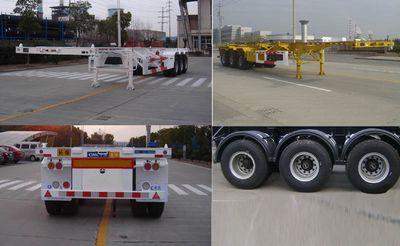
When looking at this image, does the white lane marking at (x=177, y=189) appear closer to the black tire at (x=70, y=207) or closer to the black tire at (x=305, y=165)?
the black tire at (x=70, y=207)

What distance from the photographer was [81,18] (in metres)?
3.20

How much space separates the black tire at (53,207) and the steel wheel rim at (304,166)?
1752 mm

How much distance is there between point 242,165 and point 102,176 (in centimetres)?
126

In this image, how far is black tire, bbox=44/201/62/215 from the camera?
2.64 m

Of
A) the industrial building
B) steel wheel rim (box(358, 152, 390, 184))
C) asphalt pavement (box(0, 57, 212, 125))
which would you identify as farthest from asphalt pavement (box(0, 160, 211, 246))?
steel wheel rim (box(358, 152, 390, 184))

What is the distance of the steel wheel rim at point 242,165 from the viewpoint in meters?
3.42

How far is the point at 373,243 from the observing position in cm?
254

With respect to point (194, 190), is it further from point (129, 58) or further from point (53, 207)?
point (129, 58)

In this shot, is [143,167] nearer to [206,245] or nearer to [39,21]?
[206,245]

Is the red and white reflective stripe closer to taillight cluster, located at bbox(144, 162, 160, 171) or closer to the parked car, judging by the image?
taillight cluster, located at bbox(144, 162, 160, 171)

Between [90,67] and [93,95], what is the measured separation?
0.42 m

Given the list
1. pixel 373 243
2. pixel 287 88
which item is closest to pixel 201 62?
pixel 287 88

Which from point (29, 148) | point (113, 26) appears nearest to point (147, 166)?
point (29, 148)

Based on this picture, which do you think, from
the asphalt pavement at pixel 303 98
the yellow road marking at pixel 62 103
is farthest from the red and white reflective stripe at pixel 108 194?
the yellow road marking at pixel 62 103
